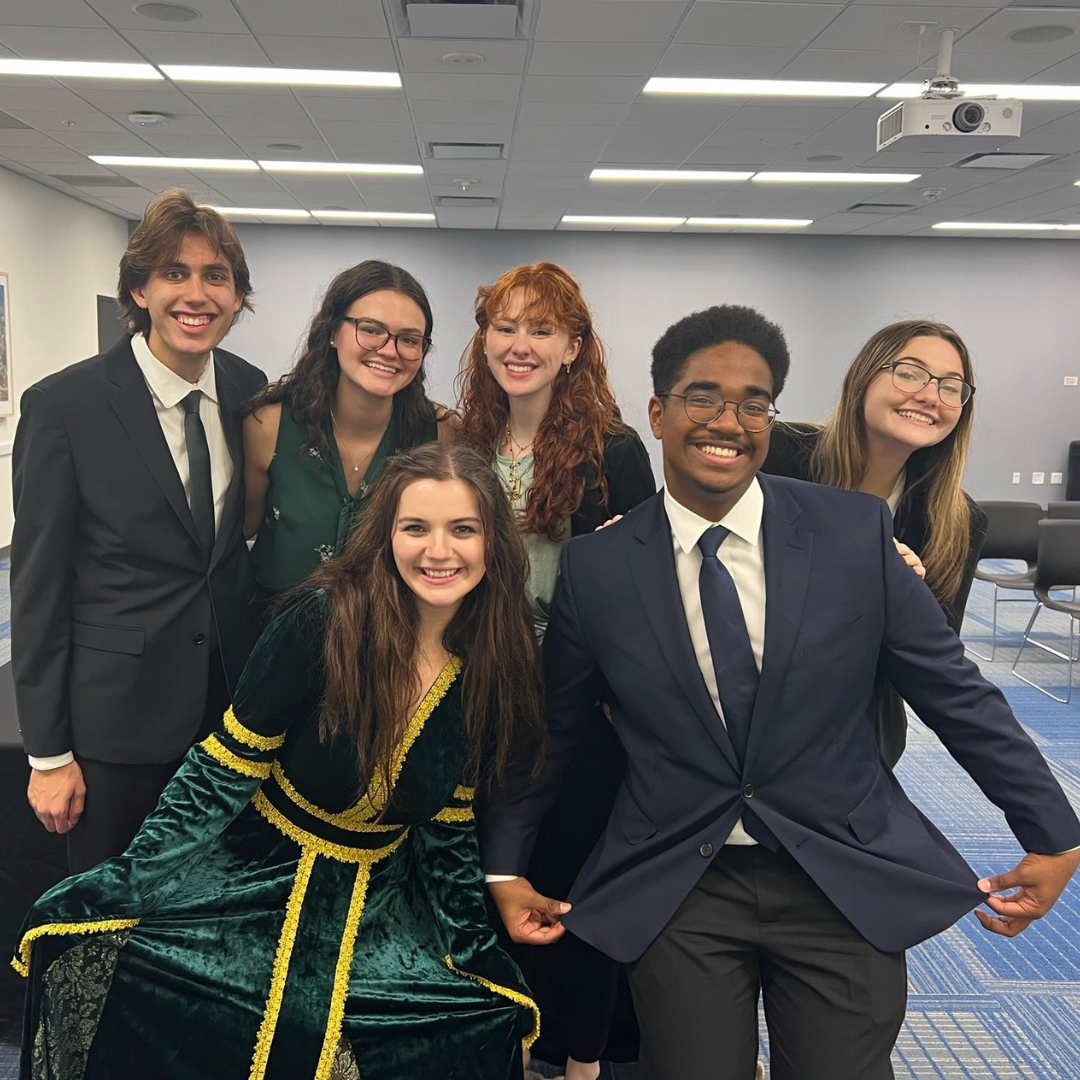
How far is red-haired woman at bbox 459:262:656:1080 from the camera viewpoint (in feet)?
6.56

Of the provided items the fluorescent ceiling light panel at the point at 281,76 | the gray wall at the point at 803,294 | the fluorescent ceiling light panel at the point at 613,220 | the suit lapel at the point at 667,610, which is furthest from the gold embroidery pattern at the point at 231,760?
the gray wall at the point at 803,294

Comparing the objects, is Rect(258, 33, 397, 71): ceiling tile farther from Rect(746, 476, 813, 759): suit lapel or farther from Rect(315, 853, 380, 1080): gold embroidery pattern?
Rect(315, 853, 380, 1080): gold embroidery pattern

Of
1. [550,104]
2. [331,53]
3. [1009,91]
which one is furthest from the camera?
[550,104]

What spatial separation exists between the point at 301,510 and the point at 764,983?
1276 millimetres

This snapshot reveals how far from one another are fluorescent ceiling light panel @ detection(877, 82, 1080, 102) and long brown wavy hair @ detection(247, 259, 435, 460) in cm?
485

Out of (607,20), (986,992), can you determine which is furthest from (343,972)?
(607,20)

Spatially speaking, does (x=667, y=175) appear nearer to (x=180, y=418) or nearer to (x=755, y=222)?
(x=755, y=222)

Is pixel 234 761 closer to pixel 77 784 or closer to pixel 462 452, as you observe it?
pixel 77 784

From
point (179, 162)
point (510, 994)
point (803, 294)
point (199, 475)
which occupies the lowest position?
point (510, 994)

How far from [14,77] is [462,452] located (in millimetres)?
5786

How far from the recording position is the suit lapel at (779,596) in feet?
5.05

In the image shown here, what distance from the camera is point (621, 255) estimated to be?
40.3 ft

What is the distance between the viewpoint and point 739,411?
160cm

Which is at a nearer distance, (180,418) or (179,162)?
(180,418)
